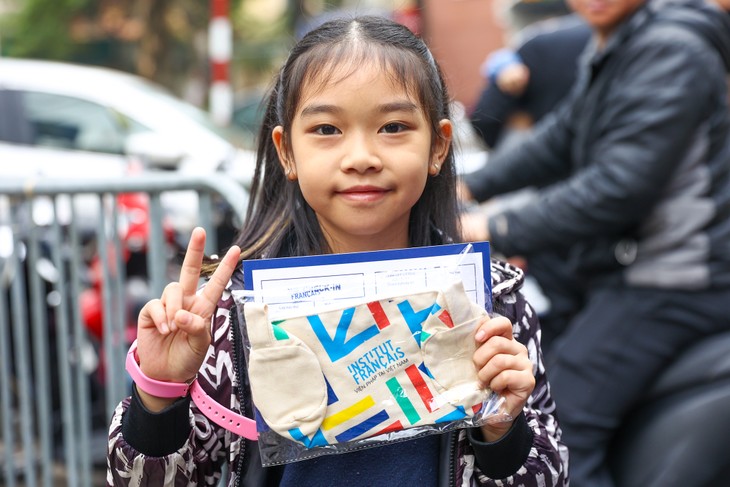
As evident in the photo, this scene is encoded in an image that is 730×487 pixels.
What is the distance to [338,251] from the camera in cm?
175

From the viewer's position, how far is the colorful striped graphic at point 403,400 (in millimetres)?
1500

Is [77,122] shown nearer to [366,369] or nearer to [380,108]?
[380,108]

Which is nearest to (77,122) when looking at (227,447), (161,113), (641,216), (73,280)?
(161,113)

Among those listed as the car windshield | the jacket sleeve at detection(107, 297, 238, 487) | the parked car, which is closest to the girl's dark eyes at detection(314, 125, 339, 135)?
the jacket sleeve at detection(107, 297, 238, 487)

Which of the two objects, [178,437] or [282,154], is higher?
[282,154]

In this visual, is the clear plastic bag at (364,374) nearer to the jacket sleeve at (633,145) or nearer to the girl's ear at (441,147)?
the girl's ear at (441,147)

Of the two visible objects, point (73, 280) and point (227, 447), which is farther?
point (73, 280)

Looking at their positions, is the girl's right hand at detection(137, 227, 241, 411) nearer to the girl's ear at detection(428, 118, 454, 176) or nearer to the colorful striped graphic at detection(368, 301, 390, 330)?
the colorful striped graphic at detection(368, 301, 390, 330)

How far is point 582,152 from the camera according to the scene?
105 inches

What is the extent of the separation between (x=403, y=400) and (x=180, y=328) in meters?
0.36

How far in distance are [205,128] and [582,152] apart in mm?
5296

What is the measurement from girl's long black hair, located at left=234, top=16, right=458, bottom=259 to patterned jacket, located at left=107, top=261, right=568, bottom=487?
164 millimetres

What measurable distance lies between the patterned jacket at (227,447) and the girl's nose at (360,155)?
0.30 meters

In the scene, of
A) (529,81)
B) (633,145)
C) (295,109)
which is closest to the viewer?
(295,109)
